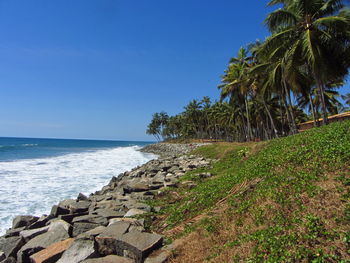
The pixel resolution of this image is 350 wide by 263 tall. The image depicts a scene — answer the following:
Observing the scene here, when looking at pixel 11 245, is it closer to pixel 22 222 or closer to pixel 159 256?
pixel 22 222

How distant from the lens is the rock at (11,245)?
206 inches

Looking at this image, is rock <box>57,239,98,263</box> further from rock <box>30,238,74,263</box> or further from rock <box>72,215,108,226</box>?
rock <box>72,215,108,226</box>

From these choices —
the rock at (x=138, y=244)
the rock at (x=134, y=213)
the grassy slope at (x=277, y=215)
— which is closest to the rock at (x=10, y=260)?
the rock at (x=138, y=244)

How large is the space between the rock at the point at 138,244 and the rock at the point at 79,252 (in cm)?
56

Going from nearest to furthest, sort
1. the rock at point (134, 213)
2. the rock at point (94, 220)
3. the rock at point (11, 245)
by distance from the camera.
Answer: the rock at point (11, 245) → the rock at point (94, 220) → the rock at point (134, 213)

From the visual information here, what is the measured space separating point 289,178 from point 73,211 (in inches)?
302

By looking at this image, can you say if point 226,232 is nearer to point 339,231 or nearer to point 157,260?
point 157,260

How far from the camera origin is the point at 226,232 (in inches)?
164

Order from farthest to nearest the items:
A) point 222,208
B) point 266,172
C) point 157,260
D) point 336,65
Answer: point 336,65 < point 266,172 < point 222,208 < point 157,260

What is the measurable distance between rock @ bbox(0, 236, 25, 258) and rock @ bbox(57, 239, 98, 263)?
2.11 metres

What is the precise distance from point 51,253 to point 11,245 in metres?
1.95

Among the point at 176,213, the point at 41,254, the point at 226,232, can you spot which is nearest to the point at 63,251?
the point at 41,254

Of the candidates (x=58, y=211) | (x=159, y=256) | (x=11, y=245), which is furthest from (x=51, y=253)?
(x=58, y=211)

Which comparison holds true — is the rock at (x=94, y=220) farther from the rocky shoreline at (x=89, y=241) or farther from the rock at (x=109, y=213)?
the rock at (x=109, y=213)
